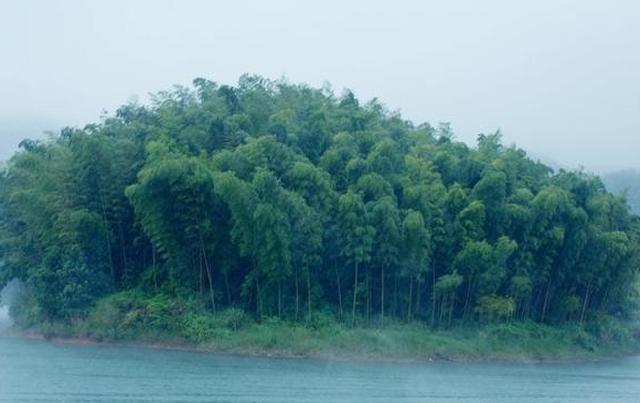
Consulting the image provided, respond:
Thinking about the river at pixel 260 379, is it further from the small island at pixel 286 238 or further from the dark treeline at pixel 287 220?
the dark treeline at pixel 287 220

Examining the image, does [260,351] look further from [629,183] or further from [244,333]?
[629,183]

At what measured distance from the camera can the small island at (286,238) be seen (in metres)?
28.1

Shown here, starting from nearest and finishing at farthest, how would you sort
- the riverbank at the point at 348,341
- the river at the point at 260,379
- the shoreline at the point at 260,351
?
the river at the point at 260,379, the shoreline at the point at 260,351, the riverbank at the point at 348,341

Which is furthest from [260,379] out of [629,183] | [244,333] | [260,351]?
[629,183]

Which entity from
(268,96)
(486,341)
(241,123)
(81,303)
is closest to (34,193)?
(81,303)

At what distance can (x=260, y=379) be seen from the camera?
2150 centimetres

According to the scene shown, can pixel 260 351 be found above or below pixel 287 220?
below

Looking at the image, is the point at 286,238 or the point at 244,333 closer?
the point at 286,238

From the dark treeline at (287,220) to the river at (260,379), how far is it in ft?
9.80

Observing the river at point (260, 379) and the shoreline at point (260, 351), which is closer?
the river at point (260, 379)

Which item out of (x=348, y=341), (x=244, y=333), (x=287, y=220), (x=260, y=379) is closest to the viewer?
(x=260, y=379)

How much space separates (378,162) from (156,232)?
7605 millimetres

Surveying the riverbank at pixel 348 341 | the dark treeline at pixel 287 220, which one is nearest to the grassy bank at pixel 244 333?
the riverbank at pixel 348 341

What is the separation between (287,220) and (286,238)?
1.76ft
